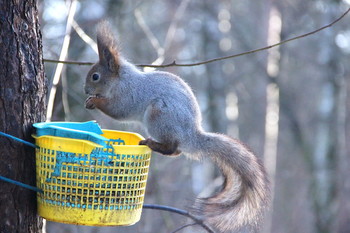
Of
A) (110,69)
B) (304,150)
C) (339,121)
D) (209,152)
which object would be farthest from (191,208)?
(304,150)

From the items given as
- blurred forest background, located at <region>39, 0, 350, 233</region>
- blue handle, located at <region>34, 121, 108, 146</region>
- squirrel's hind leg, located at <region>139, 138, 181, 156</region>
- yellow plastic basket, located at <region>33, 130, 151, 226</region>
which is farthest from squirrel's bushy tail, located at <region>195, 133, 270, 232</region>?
blurred forest background, located at <region>39, 0, 350, 233</region>

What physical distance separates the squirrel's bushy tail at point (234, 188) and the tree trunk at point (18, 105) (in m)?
0.60

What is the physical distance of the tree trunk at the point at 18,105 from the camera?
1.73 metres

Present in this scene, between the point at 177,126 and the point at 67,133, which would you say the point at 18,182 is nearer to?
the point at 67,133

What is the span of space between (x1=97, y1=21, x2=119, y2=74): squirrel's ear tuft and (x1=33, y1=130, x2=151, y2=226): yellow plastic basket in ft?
2.43

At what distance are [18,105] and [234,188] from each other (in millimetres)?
904

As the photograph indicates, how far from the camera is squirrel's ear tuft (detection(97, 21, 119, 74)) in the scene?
237cm

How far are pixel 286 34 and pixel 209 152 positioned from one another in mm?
7173

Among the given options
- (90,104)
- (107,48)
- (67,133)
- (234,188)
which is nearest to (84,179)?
(67,133)

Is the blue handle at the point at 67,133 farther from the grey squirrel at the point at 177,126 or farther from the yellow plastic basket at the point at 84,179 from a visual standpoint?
the grey squirrel at the point at 177,126

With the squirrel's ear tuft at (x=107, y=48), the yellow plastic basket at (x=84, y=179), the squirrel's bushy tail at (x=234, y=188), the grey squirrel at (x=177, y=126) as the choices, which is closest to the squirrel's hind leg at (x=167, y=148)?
the grey squirrel at (x=177, y=126)

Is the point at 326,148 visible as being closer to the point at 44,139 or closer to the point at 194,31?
the point at 194,31

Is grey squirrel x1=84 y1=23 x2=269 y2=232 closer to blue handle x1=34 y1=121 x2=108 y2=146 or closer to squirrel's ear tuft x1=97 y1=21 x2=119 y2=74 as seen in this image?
squirrel's ear tuft x1=97 y1=21 x2=119 y2=74

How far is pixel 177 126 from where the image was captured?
2.48 metres
